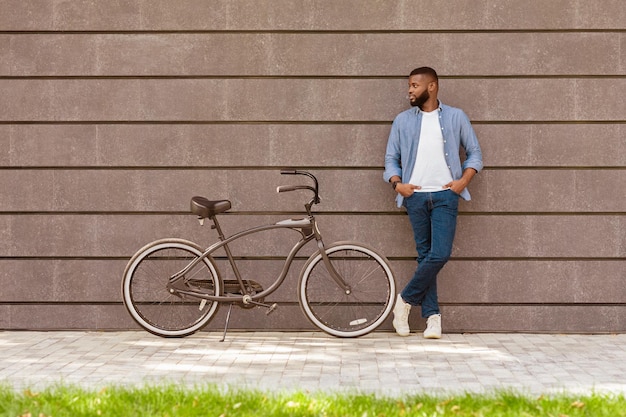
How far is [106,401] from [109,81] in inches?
160

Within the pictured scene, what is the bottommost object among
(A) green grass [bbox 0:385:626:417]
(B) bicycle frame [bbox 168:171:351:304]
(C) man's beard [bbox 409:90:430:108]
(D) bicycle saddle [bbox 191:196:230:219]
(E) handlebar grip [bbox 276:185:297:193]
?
(A) green grass [bbox 0:385:626:417]

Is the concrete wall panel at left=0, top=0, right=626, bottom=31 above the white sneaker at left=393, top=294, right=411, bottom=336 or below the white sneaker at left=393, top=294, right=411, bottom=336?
above

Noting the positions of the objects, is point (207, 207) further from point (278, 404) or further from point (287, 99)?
point (278, 404)

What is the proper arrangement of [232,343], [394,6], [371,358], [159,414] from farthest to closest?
[394,6] < [232,343] < [371,358] < [159,414]

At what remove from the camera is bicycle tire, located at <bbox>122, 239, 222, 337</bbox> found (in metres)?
8.25

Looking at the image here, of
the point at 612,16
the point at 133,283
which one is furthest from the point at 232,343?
the point at 612,16

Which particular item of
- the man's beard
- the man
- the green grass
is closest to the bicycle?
the man

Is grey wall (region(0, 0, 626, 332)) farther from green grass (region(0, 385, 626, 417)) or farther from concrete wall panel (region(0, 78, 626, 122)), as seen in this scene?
green grass (region(0, 385, 626, 417))

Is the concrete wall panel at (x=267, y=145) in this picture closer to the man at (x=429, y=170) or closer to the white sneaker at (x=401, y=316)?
the man at (x=429, y=170)

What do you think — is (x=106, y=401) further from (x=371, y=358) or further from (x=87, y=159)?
(x=87, y=159)

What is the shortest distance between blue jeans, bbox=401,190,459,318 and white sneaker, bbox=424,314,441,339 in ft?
0.21

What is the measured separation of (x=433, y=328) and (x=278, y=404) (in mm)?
3286

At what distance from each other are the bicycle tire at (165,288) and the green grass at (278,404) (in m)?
2.54

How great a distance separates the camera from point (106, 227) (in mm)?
8734
